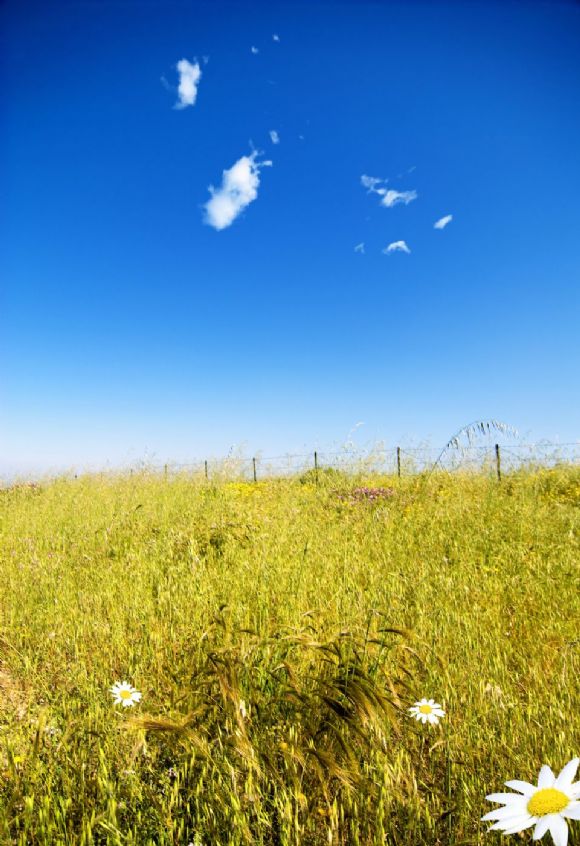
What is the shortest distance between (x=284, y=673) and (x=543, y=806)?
1.31m

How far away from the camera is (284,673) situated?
2023 millimetres

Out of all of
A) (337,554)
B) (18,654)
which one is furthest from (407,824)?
(337,554)

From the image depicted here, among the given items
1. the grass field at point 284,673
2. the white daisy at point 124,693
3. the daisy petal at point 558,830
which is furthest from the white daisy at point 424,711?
the white daisy at point 124,693

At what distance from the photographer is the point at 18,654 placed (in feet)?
9.13

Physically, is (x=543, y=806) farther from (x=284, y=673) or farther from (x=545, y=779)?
(x=284, y=673)

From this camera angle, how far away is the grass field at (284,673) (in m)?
1.37

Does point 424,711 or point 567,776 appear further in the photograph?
point 424,711

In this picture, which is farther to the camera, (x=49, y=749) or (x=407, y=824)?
(x=49, y=749)

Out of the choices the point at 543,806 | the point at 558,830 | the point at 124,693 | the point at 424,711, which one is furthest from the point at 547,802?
the point at 124,693

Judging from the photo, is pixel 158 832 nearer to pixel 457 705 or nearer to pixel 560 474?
pixel 457 705

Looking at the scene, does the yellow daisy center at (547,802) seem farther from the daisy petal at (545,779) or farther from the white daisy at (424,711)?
the white daisy at (424,711)

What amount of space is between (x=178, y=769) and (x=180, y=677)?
0.69 m

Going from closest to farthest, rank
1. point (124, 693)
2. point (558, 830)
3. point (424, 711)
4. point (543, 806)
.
Answer: point (558, 830) → point (543, 806) → point (424, 711) → point (124, 693)

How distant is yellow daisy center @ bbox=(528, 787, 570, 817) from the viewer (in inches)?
33.9
